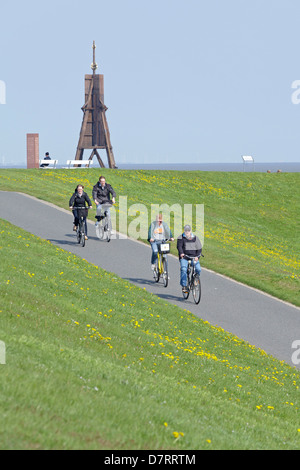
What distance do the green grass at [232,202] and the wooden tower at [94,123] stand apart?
30.1 feet

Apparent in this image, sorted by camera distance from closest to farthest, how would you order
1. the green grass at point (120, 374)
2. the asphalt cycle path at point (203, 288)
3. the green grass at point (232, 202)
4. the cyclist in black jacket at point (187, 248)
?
the green grass at point (120, 374) < the asphalt cycle path at point (203, 288) < the cyclist in black jacket at point (187, 248) < the green grass at point (232, 202)

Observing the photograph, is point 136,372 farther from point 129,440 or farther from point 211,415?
point 129,440

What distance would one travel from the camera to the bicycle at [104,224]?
1055 inches

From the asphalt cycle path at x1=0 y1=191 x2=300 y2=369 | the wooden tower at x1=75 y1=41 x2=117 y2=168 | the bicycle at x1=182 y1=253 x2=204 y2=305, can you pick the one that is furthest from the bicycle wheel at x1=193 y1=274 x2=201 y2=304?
the wooden tower at x1=75 y1=41 x2=117 y2=168

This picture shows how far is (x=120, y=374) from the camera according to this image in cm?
924

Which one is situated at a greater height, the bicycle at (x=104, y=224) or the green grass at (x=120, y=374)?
the bicycle at (x=104, y=224)

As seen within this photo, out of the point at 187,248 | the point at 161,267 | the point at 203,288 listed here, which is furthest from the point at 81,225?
the point at 187,248

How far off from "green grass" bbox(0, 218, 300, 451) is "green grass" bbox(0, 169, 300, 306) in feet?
26.9

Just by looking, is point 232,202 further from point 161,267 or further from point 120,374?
point 120,374

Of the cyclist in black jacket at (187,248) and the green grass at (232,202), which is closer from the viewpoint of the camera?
the cyclist in black jacket at (187,248)

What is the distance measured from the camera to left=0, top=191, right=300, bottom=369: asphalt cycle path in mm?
17516

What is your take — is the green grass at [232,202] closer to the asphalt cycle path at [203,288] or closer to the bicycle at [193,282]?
A: the asphalt cycle path at [203,288]

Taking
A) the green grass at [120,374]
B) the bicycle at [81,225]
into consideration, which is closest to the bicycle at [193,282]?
the green grass at [120,374]

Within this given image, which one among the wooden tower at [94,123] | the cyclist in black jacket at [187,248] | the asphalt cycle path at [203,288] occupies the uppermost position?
the wooden tower at [94,123]
